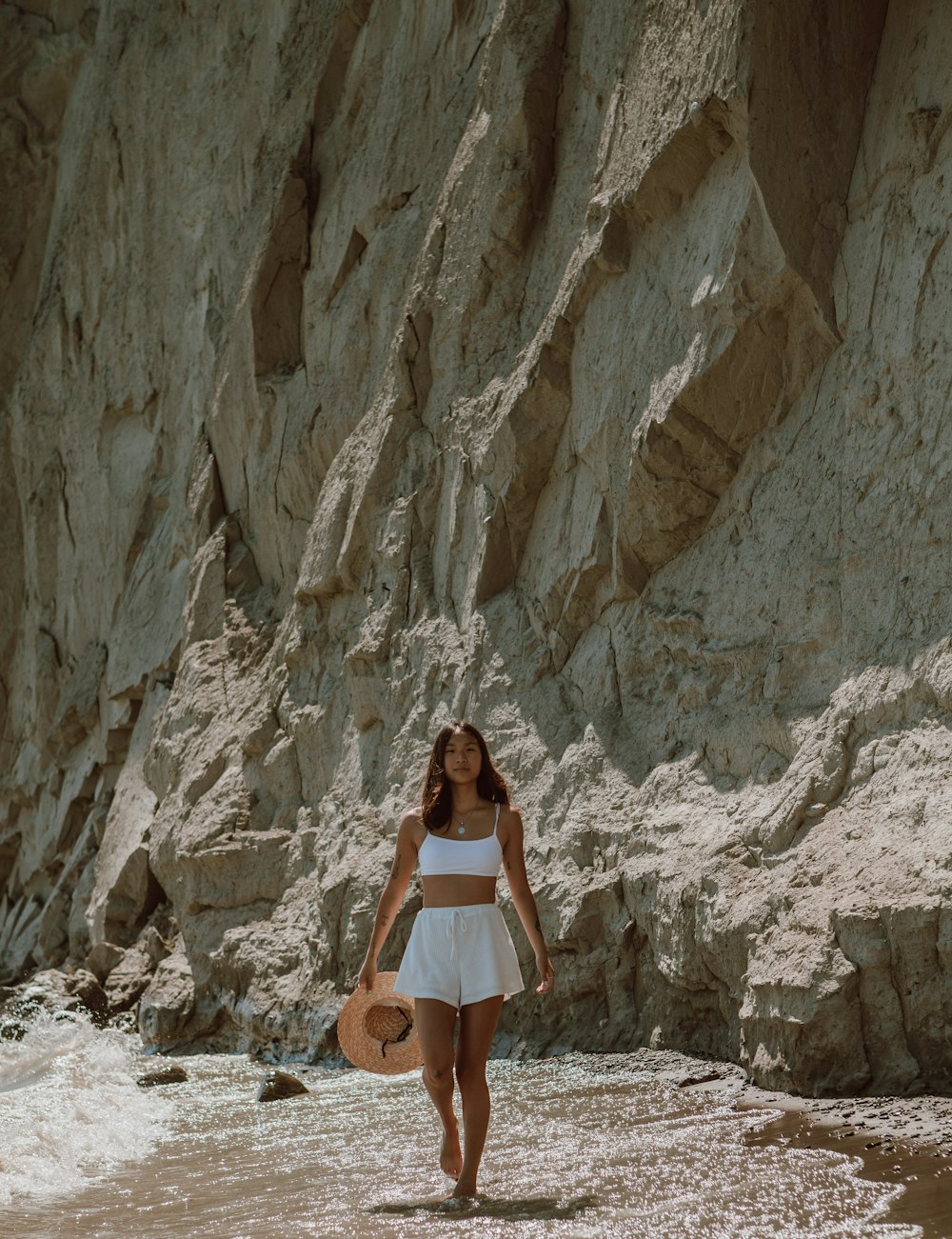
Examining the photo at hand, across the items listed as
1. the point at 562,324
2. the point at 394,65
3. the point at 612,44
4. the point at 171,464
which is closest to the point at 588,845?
the point at 562,324

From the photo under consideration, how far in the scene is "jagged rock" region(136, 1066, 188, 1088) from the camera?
8294 mm

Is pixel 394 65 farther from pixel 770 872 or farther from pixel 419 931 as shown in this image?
pixel 419 931

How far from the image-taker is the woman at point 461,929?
4480mm

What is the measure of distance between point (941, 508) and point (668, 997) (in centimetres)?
281

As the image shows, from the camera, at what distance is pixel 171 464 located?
17.3 m

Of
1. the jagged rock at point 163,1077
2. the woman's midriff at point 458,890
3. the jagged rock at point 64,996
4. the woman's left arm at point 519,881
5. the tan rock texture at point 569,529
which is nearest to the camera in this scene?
the woman's midriff at point 458,890

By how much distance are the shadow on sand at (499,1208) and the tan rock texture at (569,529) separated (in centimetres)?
172

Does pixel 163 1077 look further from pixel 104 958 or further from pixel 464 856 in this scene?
pixel 104 958

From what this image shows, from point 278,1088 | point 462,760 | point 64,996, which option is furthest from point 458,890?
point 64,996

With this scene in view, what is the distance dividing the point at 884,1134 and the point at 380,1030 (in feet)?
5.85

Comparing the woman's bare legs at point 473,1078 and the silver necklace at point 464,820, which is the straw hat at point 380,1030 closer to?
the woman's bare legs at point 473,1078

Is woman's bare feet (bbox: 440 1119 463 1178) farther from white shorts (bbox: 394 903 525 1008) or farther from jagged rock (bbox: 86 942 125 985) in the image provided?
jagged rock (bbox: 86 942 125 985)

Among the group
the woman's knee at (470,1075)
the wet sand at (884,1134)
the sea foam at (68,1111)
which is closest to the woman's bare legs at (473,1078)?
the woman's knee at (470,1075)

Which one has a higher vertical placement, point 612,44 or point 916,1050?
point 612,44
